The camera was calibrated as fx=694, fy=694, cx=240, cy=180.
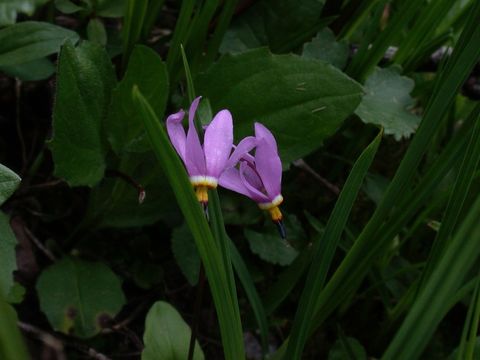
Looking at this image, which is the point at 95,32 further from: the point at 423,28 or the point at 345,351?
the point at 345,351

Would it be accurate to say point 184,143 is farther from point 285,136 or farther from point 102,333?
point 102,333

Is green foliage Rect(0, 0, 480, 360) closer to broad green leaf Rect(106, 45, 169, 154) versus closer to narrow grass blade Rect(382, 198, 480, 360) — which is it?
broad green leaf Rect(106, 45, 169, 154)

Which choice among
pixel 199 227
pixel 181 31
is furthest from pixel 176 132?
pixel 181 31

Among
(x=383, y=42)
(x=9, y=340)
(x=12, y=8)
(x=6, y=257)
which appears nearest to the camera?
(x=9, y=340)

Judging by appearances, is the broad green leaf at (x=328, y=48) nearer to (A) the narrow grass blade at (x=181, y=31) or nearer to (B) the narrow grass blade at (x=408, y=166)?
(A) the narrow grass blade at (x=181, y=31)

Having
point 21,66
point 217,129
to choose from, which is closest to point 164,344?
point 217,129

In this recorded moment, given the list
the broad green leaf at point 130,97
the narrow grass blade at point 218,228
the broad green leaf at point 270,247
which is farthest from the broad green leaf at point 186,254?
the narrow grass blade at point 218,228
